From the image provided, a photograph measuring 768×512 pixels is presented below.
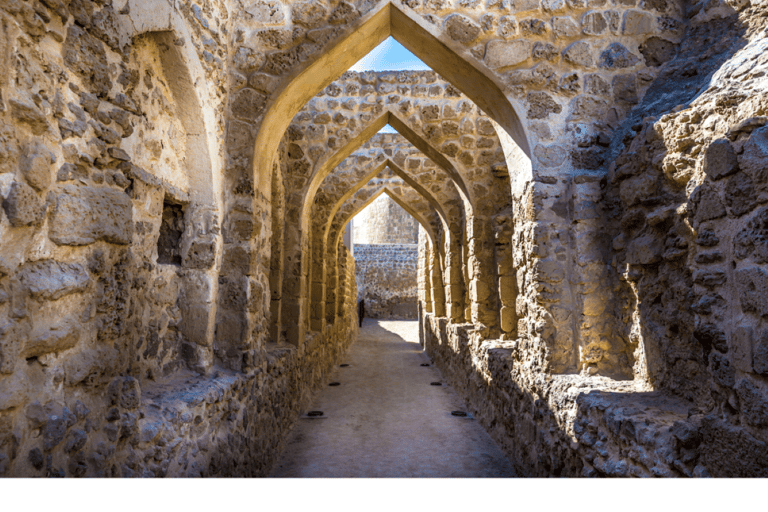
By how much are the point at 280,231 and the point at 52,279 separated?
11.9 feet

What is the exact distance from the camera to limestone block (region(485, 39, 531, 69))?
317 cm

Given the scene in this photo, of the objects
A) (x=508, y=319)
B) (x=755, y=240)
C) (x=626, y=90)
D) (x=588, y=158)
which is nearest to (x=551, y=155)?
(x=588, y=158)

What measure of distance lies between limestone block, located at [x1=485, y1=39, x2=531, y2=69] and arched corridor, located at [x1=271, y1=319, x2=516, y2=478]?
300 cm

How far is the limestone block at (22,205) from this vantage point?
4.21 feet

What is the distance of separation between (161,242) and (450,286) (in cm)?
494

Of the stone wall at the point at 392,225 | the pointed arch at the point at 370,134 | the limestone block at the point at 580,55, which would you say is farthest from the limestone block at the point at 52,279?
the stone wall at the point at 392,225

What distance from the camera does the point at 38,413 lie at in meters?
1.39

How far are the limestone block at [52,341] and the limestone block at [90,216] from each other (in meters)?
0.29

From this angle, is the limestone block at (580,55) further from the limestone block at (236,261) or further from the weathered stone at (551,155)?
the limestone block at (236,261)

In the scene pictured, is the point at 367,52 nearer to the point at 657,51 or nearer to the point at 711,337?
the point at 657,51

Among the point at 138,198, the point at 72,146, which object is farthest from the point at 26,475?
the point at 138,198

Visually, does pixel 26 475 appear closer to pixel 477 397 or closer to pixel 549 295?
pixel 549 295

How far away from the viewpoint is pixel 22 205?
4.33 feet

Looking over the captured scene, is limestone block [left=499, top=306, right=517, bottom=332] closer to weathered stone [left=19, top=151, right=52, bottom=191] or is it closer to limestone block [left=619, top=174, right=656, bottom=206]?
limestone block [left=619, top=174, right=656, bottom=206]
